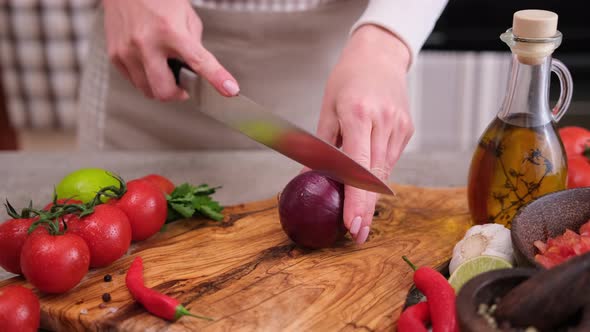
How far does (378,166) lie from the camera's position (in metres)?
1.20

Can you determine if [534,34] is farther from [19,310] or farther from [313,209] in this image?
[19,310]

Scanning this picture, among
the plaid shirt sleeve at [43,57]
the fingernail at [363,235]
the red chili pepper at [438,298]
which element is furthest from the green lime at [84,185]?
the plaid shirt sleeve at [43,57]

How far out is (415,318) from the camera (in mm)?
943

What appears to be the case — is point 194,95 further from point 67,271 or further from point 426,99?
point 426,99

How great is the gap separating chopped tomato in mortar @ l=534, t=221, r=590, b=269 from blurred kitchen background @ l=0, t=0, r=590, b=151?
4.83 ft

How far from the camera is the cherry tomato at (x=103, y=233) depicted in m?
1.08

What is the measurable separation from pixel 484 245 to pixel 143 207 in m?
0.53

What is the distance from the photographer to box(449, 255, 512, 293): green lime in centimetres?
101

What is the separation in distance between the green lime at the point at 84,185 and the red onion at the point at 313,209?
0.32 m

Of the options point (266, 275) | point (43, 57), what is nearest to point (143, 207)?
point (266, 275)

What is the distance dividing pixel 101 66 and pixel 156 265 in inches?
33.4

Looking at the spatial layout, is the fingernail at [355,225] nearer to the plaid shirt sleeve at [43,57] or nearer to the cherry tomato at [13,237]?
the cherry tomato at [13,237]

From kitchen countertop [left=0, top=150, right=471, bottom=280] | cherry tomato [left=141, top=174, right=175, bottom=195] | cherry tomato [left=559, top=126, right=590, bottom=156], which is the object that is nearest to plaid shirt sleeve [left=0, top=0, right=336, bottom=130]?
kitchen countertop [left=0, top=150, right=471, bottom=280]

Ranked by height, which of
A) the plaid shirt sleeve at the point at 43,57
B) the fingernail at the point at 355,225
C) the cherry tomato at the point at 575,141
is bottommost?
the plaid shirt sleeve at the point at 43,57
